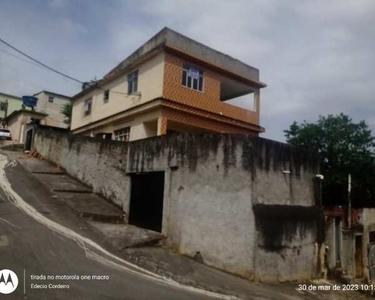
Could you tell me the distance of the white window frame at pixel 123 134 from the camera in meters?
17.1

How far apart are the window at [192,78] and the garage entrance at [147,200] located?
5.93 metres

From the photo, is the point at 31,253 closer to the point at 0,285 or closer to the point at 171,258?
the point at 0,285

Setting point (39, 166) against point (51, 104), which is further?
point (51, 104)

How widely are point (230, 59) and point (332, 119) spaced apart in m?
8.34

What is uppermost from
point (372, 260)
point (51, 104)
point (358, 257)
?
point (51, 104)

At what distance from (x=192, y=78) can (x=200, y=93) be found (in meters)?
0.83

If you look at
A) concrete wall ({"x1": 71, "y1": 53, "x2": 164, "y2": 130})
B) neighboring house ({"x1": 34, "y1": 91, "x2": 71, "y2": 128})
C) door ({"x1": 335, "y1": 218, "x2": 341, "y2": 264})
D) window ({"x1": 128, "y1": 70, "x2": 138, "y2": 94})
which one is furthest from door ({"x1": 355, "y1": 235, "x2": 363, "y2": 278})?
neighboring house ({"x1": 34, "y1": 91, "x2": 71, "y2": 128})

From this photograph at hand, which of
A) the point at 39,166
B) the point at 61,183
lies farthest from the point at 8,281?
the point at 39,166

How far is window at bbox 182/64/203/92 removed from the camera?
1533cm

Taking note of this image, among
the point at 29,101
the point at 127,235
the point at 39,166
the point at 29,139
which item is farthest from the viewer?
the point at 29,101

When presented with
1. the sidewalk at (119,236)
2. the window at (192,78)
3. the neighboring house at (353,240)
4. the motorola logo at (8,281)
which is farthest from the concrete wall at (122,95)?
the motorola logo at (8,281)

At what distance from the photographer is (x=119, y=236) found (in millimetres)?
9477

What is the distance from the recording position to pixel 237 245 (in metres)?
8.23

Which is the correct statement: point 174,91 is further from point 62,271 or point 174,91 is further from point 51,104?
point 51,104
